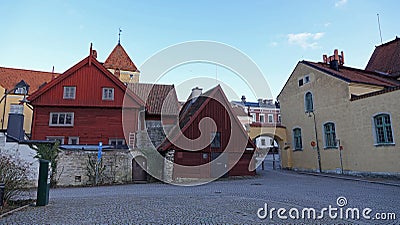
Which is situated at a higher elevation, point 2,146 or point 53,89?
point 53,89

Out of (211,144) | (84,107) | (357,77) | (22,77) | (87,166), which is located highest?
(22,77)

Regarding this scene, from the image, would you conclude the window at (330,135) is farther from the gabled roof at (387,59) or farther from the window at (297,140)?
the gabled roof at (387,59)

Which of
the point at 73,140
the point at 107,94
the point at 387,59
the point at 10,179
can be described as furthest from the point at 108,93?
the point at 387,59

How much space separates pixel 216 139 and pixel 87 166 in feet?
27.6

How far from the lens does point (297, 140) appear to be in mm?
25391

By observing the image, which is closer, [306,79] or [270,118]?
[306,79]

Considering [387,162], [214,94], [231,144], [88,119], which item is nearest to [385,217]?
[387,162]

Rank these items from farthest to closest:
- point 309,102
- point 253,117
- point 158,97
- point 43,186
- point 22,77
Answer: point 253,117, point 22,77, point 158,97, point 309,102, point 43,186

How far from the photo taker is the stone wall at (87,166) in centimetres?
1688

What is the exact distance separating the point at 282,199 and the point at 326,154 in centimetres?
1323

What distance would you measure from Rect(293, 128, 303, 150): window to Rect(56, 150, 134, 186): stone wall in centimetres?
1436

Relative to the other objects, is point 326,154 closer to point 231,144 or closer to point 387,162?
point 387,162

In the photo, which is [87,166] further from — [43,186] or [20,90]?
[20,90]

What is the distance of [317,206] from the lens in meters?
8.96
